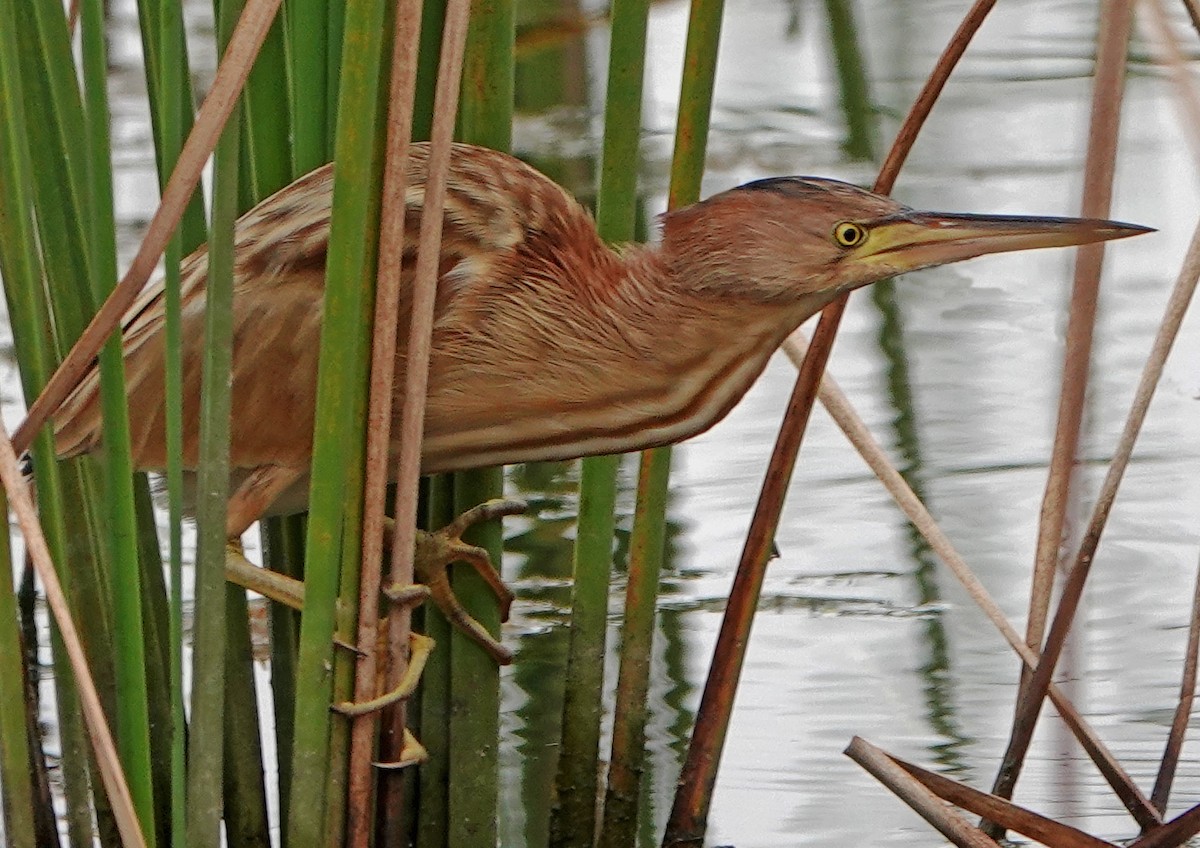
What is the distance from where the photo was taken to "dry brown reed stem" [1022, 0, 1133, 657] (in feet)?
5.81

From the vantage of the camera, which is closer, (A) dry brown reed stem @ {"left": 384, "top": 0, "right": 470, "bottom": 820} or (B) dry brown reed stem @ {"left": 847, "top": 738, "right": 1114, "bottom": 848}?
(A) dry brown reed stem @ {"left": 384, "top": 0, "right": 470, "bottom": 820}

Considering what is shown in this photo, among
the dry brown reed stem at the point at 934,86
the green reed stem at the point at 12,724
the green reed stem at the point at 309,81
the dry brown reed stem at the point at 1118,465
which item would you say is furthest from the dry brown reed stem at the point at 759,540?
the green reed stem at the point at 12,724

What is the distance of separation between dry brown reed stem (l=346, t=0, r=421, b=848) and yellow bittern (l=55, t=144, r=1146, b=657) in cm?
24

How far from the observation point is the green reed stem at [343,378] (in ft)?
4.49

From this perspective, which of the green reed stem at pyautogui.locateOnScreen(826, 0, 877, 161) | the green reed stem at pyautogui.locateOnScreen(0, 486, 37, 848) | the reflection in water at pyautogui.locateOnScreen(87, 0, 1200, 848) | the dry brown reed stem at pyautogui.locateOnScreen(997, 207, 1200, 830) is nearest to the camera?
the green reed stem at pyautogui.locateOnScreen(0, 486, 37, 848)

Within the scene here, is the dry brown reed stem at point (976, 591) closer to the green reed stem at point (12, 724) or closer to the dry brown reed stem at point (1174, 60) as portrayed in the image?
the dry brown reed stem at point (1174, 60)

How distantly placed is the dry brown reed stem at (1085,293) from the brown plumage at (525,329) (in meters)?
0.26

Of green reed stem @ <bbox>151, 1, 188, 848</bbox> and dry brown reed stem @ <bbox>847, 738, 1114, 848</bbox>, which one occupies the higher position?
green reed stem @ <bbox>151, 1, 188, 848</bbox>

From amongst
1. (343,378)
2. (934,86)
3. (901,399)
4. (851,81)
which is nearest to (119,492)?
(343,378)

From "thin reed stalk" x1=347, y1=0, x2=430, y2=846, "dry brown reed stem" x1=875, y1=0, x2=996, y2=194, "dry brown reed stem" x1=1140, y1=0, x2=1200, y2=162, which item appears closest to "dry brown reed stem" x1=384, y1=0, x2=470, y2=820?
"thin reed stalk" x1=347, y1=0, x2=430, y2=846

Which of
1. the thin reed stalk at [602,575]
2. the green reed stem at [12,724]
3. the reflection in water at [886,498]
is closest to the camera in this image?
the green reed stem at [12,724]

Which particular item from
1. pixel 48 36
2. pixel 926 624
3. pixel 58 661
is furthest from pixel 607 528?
pixel 926 624

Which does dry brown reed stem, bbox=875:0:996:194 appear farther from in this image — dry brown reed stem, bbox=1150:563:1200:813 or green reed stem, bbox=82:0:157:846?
green reed stem, bbox=82:0:157:846

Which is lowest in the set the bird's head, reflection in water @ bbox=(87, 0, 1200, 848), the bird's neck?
reflection in water @ bbox=(87, 0, 1200, 848)
